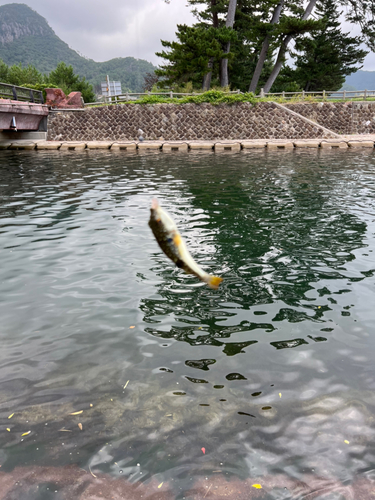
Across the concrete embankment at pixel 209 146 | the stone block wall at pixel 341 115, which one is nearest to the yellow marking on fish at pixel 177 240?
the concrete embankment at pixel 209 146

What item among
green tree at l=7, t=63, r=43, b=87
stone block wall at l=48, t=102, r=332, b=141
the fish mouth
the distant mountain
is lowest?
the fish mouth

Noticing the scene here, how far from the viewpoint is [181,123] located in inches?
1067

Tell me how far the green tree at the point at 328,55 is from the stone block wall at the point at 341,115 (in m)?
11.8

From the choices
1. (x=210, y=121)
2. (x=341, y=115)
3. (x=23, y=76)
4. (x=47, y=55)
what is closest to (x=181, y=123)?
(x=210, y=121)

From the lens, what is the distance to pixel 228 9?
30109 millimetres

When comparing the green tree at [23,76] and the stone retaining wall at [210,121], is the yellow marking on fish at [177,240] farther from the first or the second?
the green tree at [23,76]

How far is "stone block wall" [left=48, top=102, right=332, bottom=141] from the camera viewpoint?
26.3 meters

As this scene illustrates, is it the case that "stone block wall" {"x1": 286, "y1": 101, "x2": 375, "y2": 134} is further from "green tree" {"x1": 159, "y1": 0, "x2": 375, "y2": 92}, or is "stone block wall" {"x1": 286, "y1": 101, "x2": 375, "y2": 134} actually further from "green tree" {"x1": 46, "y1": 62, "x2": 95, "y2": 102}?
"green tree" {"x1": 46, "y1": 62, "x2": 95, "y2": 102}

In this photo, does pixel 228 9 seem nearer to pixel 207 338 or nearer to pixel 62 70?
pixel 62 70

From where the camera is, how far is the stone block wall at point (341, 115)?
27.0 meters

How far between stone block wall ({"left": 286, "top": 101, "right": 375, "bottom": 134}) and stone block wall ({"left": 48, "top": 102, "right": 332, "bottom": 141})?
2038 mm

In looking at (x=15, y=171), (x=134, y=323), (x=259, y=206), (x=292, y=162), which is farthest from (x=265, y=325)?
(x=15, y=171)

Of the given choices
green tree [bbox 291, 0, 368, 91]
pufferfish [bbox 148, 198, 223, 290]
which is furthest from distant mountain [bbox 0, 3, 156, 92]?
pufferfish [bbox 148, 198, 223, 290]

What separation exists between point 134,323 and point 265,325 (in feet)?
5.64
